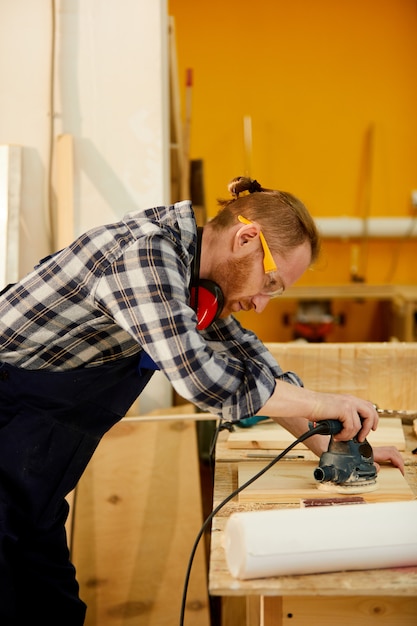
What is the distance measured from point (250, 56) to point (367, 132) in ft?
4.30

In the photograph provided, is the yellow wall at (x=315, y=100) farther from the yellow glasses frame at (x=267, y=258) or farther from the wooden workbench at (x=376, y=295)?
the yellow glasses frame at (x=267, y=258)

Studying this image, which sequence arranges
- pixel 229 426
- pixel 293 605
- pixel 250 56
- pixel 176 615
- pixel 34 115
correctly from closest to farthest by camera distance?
pixel 293 605
pixel 229 426
pixel 176 615
pixel 34 115
pixel 250 56

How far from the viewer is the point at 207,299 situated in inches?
72.1

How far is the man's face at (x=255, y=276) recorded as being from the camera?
179 centimetres

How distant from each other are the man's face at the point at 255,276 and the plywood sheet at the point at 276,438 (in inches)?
20.9

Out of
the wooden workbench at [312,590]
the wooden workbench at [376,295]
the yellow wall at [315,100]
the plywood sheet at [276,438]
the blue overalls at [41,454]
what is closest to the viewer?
the wooden workbench at [312,590]

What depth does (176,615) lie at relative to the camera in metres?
2.75

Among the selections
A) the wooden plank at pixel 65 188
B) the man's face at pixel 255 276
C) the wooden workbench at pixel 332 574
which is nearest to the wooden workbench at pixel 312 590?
the wooden workbench at pixel 332 574

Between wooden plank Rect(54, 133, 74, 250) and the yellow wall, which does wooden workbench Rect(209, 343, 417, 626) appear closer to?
wooden plank Rect(54, 133, 74, 250)

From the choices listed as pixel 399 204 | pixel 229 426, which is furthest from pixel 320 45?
pixel 229 426

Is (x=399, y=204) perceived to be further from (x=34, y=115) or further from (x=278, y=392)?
(x=278, y=392)

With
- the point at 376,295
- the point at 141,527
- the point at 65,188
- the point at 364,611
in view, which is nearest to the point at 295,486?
the point at 364,611

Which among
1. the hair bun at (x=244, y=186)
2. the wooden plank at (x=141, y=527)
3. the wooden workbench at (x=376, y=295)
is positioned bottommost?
the wooden plank at (x=141, y=527)

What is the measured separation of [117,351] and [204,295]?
300mm
